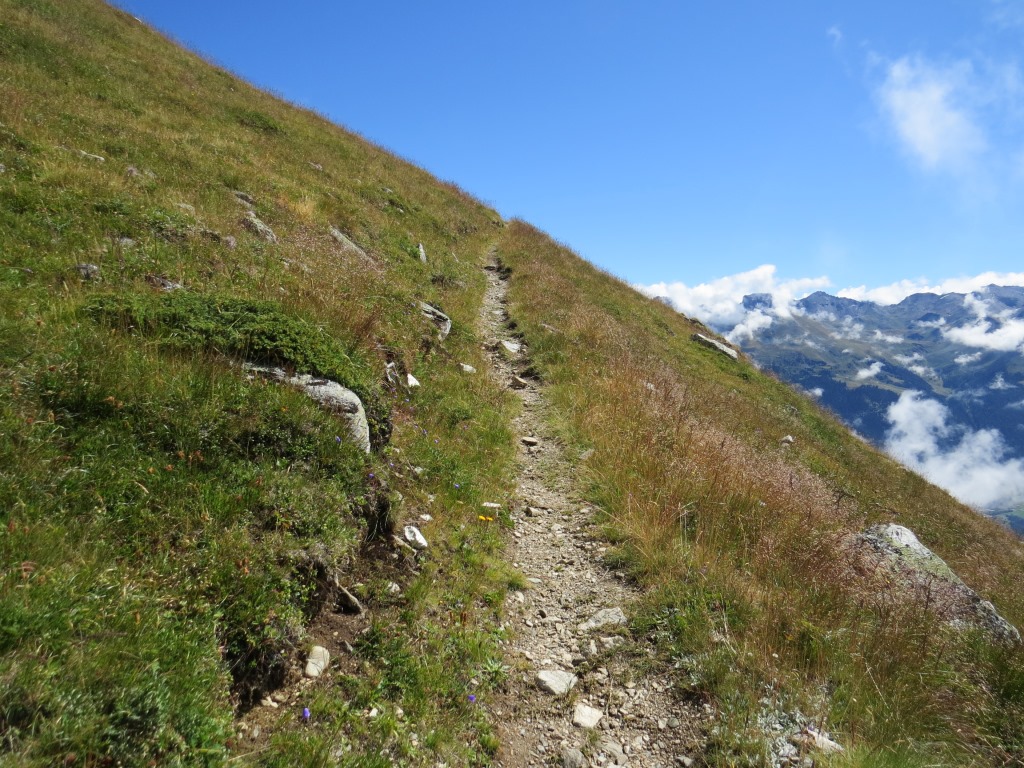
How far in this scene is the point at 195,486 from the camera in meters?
3.88

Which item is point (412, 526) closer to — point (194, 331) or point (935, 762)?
point (194, 331)

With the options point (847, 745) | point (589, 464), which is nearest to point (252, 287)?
point (589, 464)

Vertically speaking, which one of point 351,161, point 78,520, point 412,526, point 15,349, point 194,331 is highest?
point 351,161

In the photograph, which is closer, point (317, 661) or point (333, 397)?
point (317, 661)

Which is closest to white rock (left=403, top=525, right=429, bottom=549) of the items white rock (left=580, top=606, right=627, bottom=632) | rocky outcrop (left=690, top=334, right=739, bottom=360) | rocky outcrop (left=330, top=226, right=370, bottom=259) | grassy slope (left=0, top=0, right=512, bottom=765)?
grassy slope (left=0, top=0, right=512, bottom=765)

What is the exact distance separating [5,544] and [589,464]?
723 centimetres

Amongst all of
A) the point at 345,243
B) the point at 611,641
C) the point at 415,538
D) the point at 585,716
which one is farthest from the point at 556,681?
the point at 345,243

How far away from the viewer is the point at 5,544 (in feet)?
9.04

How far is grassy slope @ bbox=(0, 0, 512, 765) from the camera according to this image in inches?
103

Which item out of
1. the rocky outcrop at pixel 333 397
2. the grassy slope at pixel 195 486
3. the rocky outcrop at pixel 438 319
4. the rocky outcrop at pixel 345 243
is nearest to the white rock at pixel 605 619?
the grassy slope at pixel 195 486

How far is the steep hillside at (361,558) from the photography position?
2969mm

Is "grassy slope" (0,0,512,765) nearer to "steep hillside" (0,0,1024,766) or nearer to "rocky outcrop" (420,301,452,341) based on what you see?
"steep hillside" (0,0,1024,766)

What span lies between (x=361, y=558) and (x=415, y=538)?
86cm

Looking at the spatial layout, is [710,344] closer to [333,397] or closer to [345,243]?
[345,243]
